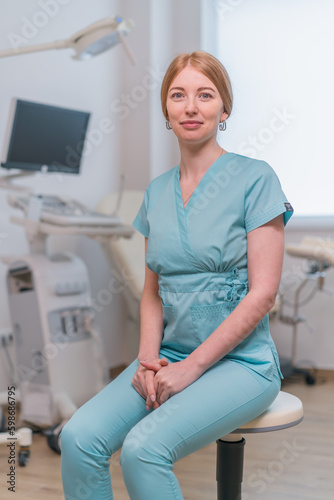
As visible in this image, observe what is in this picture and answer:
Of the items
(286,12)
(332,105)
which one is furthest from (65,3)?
(332,105)

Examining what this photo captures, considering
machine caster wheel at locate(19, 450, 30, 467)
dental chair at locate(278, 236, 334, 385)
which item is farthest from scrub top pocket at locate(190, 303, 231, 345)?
dental chair at locate(278, 236, 334, 385)

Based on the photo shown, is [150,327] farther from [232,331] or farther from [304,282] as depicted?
[304,282]

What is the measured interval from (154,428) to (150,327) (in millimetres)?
279

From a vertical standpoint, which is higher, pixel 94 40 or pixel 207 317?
pixel 94 40

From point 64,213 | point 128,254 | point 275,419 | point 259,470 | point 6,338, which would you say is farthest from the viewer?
point 128,254

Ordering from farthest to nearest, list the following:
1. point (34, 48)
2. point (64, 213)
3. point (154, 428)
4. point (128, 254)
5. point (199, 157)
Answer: point (128, 254)
point (64, 213)
point (34, 48)
point (199, 157)
point (154, 428)

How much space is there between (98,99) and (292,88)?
1.09 metres

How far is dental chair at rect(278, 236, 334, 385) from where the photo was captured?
2910 millimetres

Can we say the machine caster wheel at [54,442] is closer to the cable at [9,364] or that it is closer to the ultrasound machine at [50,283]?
the ultrasound machine at [50,283]

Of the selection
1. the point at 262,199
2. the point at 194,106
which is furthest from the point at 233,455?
the point at 194,106

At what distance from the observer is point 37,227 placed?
234 centimetres

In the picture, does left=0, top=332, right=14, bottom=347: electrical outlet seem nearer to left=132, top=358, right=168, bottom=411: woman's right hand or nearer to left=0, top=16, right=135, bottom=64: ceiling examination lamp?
left=0, top=16, right=135, bottom=64: ceiling examination lamp

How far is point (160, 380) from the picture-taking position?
3.56 ft

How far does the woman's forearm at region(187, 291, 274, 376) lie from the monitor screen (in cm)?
137
